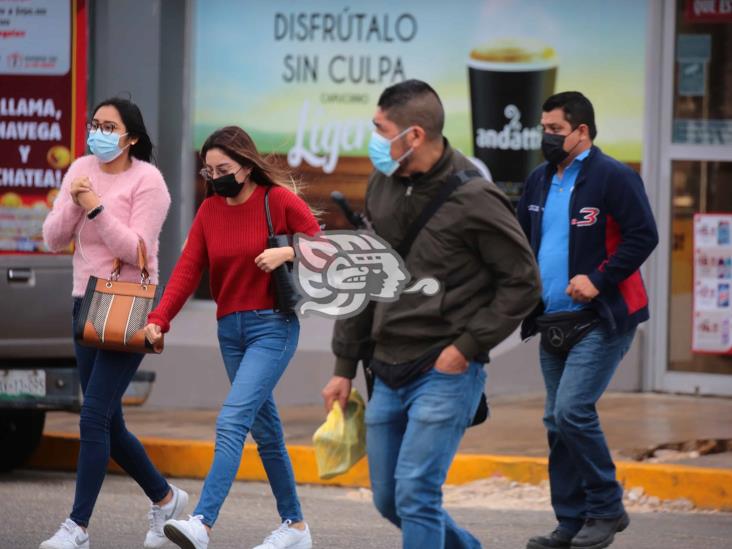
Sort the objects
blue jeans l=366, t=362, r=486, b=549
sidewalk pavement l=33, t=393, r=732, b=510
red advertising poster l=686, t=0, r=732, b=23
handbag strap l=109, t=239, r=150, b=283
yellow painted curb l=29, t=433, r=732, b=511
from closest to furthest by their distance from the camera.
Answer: blue jeans l=366, t=362, r=486, b=549, handbag strap l=109, t=239, r=150, b=283, yellow painted curb l=29, t=433, r=732, b=511, sidewalk pavement l=33, t=393, r=732, b=510, red advertising poster l=686, t=0, r=732, b=23

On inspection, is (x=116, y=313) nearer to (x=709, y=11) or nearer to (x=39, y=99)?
(x=39, y=99)

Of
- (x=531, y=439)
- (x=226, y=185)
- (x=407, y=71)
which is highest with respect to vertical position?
(x=407, y=71)

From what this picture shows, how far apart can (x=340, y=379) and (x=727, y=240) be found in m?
6.83

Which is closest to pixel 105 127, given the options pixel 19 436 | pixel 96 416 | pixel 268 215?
pixel 268 215

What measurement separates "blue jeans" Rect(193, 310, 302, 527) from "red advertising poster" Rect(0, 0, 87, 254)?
2972 mm

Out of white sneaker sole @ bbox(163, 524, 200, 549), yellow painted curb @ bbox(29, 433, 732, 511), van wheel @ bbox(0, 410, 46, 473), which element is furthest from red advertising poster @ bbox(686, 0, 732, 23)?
white sneaker sole @ bbox(163, 524, 200, 549)

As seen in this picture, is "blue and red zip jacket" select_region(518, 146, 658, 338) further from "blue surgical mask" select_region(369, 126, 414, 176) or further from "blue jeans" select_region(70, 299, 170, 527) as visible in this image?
"blue jeans" select_region(70, 299, 170, 527)

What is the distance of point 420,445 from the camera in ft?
16.5

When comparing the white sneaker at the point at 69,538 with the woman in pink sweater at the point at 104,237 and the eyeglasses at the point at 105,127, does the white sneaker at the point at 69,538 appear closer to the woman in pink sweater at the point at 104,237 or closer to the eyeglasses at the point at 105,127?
the woman in pink sweater at the point at 104,237

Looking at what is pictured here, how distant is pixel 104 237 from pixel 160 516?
1287mm

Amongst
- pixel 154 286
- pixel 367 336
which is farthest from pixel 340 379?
pixel 154 286

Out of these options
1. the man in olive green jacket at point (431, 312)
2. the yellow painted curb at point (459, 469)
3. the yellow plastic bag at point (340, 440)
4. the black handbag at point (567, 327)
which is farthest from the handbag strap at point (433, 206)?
the yellow painted curb at point (459, 469)

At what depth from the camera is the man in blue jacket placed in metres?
6.65

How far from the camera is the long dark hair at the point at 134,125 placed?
266 inches
